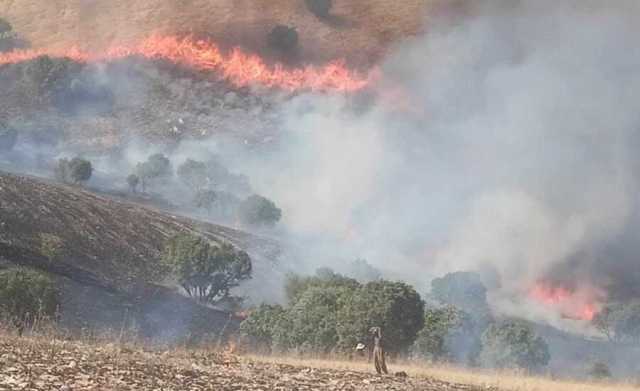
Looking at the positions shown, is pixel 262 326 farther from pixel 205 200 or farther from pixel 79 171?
pixel 205 200

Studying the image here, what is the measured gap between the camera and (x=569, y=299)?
130875mm

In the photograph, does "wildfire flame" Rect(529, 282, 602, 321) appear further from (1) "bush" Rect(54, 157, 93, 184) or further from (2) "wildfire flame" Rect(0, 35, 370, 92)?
(1) "bush" Rect(54, 157, 93, 184)

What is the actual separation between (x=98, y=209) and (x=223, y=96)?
8648 cm

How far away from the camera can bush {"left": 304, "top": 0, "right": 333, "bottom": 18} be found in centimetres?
18500

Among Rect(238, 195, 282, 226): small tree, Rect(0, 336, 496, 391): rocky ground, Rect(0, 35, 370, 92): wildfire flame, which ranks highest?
Rect(0, 35, 370, 92): wildfire flame

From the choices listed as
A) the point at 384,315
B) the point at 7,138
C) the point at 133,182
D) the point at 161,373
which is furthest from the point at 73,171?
the point at 161,373

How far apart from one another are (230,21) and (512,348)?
13407 cm

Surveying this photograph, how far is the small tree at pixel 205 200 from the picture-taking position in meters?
108

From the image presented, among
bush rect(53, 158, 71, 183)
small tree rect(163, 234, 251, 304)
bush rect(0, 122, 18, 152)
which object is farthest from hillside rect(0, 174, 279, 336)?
bush rect(0, 122, 18, 152)

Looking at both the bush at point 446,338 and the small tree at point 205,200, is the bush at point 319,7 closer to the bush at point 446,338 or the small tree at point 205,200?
the small tree at point 205,200

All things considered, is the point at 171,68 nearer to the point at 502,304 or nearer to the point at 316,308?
the point at 502,304

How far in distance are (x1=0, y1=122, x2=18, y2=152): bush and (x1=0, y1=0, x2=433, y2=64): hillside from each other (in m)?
62.9

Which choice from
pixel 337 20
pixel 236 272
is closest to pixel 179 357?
pixel 236 272

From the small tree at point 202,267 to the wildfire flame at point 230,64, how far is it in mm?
101196
